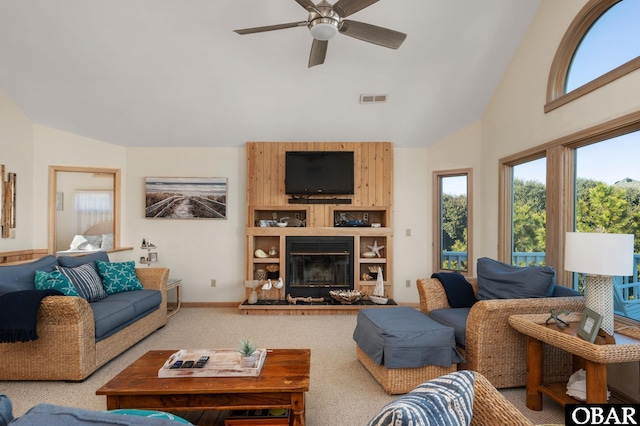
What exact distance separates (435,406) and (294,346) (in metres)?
2.78

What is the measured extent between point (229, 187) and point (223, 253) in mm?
1028

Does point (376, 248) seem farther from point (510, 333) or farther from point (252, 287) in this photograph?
point (510, 333)

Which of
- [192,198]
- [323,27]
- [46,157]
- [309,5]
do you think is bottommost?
[192,198]

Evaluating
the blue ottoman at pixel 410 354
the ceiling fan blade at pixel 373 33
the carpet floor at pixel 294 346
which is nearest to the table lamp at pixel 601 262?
the carpet floor at pixel 294 346

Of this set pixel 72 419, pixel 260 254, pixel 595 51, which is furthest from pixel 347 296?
pixel 72 419

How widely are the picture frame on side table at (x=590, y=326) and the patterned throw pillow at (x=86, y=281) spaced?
413cm

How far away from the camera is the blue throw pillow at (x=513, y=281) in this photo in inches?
105

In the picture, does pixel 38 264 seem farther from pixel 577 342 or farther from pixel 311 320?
pixel 577 342

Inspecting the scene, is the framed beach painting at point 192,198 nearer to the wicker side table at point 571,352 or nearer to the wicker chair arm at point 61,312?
the wicker chair arm at point 61,312

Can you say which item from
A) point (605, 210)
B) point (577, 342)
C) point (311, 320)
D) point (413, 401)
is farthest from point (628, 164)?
point (311, 320)

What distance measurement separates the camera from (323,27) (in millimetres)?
2367

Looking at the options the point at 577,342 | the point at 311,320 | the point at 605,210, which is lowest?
the point at 311,320

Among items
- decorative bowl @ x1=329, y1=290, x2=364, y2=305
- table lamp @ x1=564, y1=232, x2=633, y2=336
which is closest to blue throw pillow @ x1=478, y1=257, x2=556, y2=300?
table lamp @ x1=564, y1=232, x2=633, y2=336

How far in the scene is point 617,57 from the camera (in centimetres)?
260
